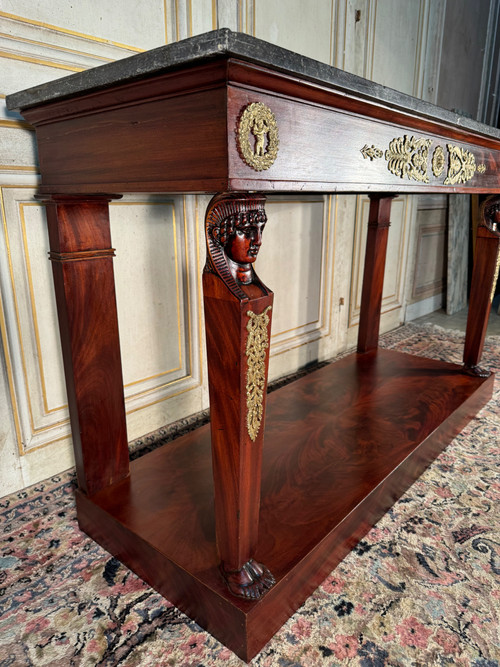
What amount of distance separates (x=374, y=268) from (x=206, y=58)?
175 cm

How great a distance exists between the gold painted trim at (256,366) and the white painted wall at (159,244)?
0.86 meters

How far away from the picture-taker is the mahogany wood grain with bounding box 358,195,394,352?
2.21 m

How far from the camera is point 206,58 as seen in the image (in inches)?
26.3

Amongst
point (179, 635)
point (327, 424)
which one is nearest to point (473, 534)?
point (327, 424)

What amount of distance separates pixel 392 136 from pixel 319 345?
1.67 meters

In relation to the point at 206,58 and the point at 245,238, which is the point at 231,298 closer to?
the point at 245,238

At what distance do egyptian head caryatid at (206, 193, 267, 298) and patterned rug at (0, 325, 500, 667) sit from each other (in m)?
0.76

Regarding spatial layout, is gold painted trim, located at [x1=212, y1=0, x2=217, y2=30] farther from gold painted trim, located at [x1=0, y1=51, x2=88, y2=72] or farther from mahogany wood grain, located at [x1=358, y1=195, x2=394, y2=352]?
mahogany wood grain, located at [x1=358, y1=195, x2=394, y2=352]

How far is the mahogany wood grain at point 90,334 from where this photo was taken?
114 centimetres

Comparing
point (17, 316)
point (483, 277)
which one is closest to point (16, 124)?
point (17, 316)

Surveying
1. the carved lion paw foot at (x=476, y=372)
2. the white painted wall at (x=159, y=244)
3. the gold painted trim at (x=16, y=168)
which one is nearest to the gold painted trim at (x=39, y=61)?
the white painted wall at (x=159, y=244)

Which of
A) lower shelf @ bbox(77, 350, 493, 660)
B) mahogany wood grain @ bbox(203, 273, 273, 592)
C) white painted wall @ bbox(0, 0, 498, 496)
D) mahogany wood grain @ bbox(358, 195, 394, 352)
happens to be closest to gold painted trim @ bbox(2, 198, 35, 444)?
white painted wall @ bbox(0, 0, 498, 496)

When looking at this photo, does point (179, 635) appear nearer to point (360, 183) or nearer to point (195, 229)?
point (360, 183)

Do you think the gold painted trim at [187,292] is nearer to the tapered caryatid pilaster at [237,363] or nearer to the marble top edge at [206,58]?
the marble top edge at [206,58]
